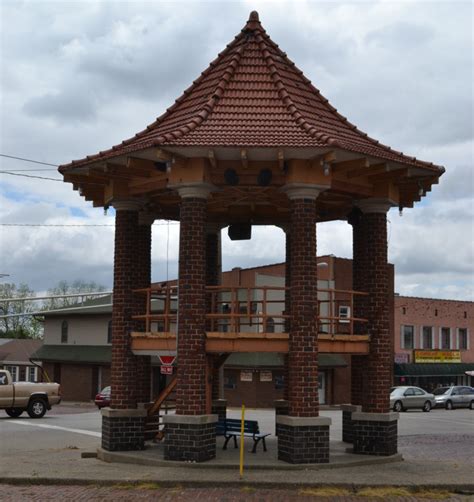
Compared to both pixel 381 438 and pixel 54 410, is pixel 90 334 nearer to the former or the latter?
pixel 54 410

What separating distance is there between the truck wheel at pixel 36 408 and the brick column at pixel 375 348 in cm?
2054

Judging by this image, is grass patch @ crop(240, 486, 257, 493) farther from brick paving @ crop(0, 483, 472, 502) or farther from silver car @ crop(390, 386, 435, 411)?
silver car @ crop(390, 386, 435, 411)

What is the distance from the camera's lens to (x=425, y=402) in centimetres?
4603

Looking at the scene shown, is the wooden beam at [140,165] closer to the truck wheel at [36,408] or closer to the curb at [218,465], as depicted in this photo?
the curb at [218,465]

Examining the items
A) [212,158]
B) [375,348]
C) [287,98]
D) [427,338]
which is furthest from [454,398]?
[212,158]

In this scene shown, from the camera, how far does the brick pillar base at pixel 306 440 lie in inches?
648

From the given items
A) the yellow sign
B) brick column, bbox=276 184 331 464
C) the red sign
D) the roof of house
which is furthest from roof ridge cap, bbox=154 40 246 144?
the roof of house

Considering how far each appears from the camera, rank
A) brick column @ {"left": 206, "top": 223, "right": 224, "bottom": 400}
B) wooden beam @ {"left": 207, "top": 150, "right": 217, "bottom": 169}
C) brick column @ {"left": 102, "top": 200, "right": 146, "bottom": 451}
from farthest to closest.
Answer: brick column @ {"left": 206, "top": 223, "right": 224, "bottom": 400}, brick column @ {"left": 102, "top": 200, "right": 146, "bottom": 451}, wooden beam @ {"left": 207, "top": 150, "right": 217, "bottom": 169}

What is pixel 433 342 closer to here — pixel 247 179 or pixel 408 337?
pixel 408 337

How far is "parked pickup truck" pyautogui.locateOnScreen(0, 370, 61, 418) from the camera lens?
35.0 meters

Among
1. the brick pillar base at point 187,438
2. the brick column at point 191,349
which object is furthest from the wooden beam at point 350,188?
the brick pillar base at point 187,438

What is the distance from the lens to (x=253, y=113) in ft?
58.2

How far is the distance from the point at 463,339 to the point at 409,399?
15.0 metres

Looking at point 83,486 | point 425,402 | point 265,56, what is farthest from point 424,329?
point 83,486
